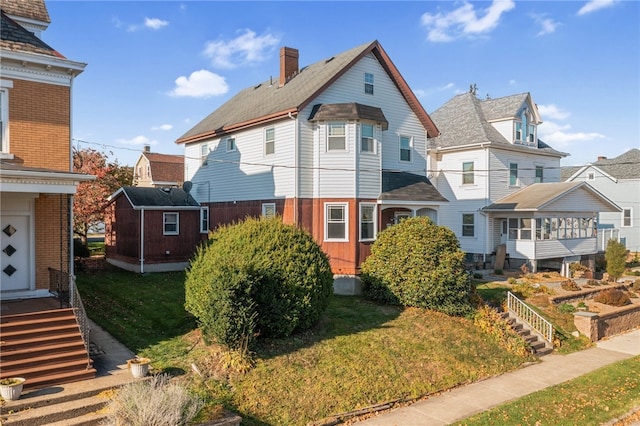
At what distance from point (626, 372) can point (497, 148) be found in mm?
18979

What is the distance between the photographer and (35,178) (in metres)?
12.1

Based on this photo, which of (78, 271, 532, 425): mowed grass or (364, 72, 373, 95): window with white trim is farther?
(364, 72, 373, 95): window with white trim

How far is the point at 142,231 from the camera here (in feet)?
80.3

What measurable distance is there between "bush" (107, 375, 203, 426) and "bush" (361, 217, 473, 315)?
9.95 m

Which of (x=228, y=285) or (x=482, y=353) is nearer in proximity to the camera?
(x=228, y=285)

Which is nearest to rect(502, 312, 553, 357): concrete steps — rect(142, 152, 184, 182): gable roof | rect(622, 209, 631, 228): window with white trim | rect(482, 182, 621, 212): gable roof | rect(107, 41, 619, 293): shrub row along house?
rect(107, 41, 619, 293): shrub row along house

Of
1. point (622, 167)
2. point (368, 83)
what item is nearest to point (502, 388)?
point (368, 83)

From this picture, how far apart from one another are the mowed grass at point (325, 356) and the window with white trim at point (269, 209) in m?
6.40

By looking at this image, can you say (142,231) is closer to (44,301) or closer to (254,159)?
(254,159)

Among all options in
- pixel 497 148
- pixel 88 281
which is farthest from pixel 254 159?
pixel 497 148

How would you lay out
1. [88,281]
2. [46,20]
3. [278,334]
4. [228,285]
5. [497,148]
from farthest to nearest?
[497,148]
[88,281]
[46,20]
[278,334]
[228,285]

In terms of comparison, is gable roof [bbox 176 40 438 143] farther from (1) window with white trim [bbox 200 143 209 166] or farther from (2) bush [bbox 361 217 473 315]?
(2) bush [bbox 361 217 473 315]

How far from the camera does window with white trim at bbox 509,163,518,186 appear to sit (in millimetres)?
32406

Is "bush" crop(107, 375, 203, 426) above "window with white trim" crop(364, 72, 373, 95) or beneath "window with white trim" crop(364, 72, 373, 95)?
beneath
